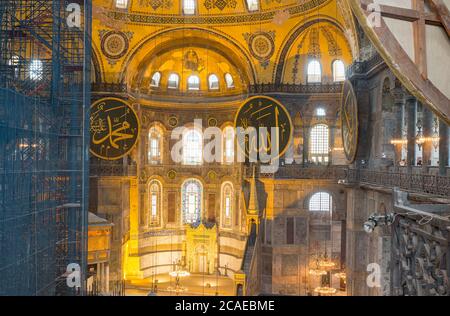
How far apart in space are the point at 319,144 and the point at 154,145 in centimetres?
685

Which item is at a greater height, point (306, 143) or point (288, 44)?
point (288, 44)

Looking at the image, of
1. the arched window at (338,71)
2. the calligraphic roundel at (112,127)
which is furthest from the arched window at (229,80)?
the calligraphic roundel at (112,127)

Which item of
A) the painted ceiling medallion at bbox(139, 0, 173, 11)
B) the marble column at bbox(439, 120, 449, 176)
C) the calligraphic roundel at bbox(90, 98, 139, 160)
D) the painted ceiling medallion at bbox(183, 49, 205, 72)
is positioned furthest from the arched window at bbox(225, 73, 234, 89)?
the marble column at bbox(439, 120, 449, 176)

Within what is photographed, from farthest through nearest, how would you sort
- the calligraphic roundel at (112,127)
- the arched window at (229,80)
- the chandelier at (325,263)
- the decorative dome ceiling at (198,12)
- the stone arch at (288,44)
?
the arched window at (229,80) → the decorative dome ceiling at (198,12) → the stone arch at (288,44) → the chandelier at (325,263) → the calligraphic roundel at (112,127)

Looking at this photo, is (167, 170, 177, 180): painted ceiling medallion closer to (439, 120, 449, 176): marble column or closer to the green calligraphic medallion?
the green calligraphic medallion

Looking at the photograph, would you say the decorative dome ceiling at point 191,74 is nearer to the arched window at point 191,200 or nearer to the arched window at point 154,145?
the arched window at point 154,145

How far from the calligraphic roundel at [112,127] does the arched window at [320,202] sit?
6.97 m

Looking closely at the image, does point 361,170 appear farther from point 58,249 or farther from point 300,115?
point 58,249

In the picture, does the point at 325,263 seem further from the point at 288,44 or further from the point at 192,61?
the point at 192,61

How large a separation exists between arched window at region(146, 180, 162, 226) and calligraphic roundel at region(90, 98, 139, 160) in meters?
6.66

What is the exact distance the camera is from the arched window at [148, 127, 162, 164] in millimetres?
19844

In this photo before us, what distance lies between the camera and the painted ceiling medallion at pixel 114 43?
1669 centimetres

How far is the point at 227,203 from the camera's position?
20.0 metres

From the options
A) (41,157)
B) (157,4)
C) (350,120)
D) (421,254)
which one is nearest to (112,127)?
(41,157)
